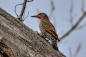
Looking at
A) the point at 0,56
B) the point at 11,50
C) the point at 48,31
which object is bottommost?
the point at 48,31

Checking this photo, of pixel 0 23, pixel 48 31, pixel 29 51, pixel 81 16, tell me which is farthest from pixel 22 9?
pixel 29 51

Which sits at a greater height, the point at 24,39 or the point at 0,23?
the point at 0,23

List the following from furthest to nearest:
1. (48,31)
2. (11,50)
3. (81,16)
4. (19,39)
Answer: (48,31) → (81,16) → (19,39) → (11,50)

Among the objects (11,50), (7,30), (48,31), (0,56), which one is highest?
(7,30)

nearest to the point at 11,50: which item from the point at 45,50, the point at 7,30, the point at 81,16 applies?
the point at 7,30

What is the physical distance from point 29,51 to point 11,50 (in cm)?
37

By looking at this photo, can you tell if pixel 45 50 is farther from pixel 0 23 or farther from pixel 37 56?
pixel 0 23

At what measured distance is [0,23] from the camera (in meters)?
3.27

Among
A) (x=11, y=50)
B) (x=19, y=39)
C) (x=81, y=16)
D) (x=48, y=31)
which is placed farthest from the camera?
(x=48, y=31)

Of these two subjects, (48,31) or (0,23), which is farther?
(48,31)

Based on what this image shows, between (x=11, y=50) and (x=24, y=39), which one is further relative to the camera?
(x=24, y=39)

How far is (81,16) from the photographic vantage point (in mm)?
4742

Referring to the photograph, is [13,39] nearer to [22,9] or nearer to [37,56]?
[37,56]

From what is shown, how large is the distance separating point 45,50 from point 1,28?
1094 mm
